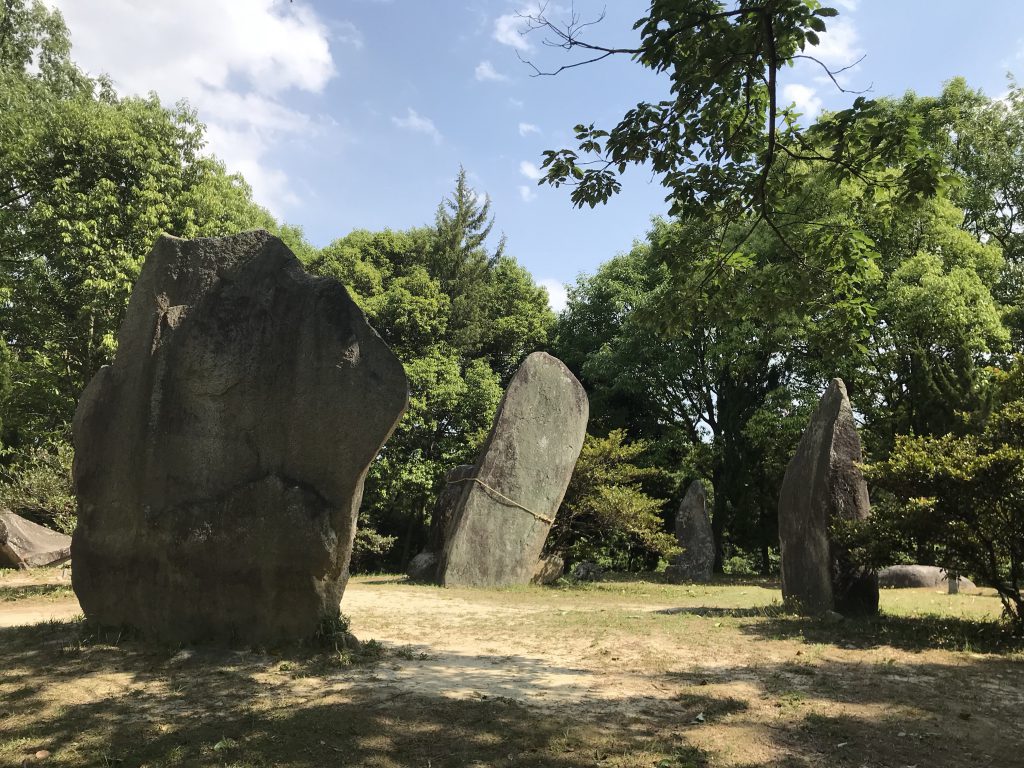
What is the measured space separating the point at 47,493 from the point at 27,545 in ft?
5.84

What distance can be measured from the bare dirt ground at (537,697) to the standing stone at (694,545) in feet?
29.1

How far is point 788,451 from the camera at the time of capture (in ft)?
63.4

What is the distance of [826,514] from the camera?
326 inches

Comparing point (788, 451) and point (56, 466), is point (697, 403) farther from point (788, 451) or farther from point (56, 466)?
point (56, 466)

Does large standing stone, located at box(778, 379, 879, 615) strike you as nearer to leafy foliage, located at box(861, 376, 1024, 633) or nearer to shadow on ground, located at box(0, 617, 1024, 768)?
leafy foliage, located at box(861, 376, 1024, 633)

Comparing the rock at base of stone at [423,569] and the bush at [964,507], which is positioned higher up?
the bush at [964,507]

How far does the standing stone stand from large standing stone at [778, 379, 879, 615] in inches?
296

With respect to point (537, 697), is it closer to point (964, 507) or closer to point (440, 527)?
point (964, 507)

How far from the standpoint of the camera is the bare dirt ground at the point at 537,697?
3.74m

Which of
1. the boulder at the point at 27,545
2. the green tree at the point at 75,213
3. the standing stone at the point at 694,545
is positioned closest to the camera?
the boulder at the point at 27,545

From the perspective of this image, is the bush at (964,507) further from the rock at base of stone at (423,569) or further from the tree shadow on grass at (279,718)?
the rock at base of stone at (423,569)

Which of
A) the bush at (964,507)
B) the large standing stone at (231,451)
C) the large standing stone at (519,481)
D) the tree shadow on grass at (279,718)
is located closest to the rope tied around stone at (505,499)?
the large standing stone at (519,481)

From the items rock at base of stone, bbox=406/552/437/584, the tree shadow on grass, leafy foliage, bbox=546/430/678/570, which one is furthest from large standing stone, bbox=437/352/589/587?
the tree shadow on grass

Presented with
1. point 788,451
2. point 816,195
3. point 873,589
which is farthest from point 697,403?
point 873,589
